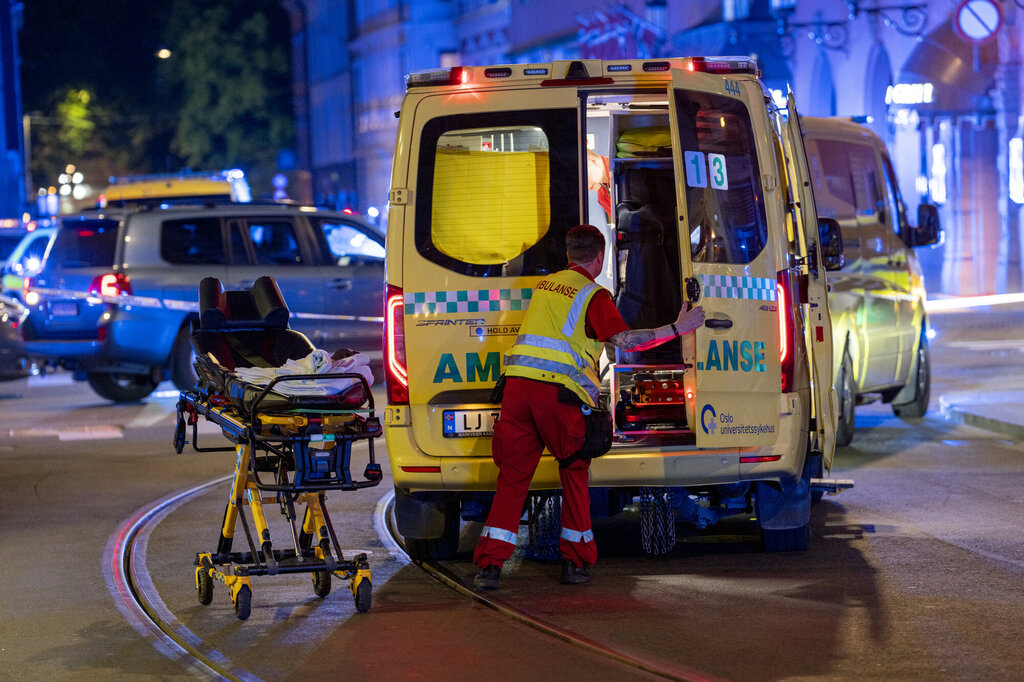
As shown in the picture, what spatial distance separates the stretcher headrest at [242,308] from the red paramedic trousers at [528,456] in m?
1.50

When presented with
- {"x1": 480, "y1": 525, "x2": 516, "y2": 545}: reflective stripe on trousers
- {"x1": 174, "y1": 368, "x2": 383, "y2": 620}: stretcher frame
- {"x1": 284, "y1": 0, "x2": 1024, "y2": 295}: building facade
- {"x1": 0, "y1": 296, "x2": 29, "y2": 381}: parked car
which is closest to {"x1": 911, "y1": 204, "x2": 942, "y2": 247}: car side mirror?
{"x1": 480, "y1": 525, "x2": 516, "y2": 545}: reflective stripe on trousers

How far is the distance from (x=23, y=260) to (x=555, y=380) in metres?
17.6

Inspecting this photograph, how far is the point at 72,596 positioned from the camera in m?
7.34

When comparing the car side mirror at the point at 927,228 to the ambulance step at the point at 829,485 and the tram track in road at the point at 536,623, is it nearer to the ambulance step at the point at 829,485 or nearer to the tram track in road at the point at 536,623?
the ambulance step at the point at 829,485

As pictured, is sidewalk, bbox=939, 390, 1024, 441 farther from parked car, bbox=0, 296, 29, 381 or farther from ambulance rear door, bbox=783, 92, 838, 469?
parked car, bbox=0, 296, 29, 381

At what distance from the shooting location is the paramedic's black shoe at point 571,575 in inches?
287

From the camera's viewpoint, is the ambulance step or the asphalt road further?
the ambulance step

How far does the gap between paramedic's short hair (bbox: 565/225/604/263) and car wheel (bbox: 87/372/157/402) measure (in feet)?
35.6

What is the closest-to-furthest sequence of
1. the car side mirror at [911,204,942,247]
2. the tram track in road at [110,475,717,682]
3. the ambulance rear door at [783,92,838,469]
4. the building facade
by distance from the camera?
the tram track in road at [110,475,717,682]
the ambulance rear door at [783,92,838,469]
the car side mirror at [911,204,942,247]
the building facade

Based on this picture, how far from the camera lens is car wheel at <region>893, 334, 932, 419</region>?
13414 mm

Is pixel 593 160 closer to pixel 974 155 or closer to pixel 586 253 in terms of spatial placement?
pixel 586 253

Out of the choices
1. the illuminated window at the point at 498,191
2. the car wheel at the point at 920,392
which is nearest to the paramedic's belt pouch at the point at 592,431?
the illuminated window at the point at 498,191

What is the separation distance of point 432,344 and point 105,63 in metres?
58.9

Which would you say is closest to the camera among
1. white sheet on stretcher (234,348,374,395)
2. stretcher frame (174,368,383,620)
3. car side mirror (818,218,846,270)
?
stretcher frame (174,368,383,620)
